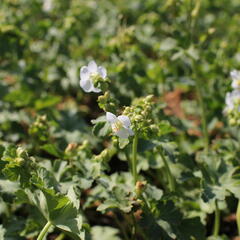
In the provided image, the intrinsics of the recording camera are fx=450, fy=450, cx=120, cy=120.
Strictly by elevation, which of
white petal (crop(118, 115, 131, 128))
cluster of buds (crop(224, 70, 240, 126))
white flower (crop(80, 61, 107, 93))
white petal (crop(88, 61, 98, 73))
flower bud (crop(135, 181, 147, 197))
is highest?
white petal (crop(88, 61, 98, 73))

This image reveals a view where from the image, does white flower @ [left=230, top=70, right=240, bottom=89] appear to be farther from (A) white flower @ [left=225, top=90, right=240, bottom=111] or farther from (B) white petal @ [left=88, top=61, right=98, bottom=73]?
(B) white petal @ [left=88, top=61, right=98, bottom=73]

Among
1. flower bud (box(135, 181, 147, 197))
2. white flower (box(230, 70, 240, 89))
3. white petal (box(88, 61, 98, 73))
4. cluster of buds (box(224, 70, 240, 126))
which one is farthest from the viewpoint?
white flower (box(230, 70, 240, 89))

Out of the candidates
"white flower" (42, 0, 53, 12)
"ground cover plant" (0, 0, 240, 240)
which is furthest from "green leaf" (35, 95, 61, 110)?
"white flower" (42, 0, 53, 12)

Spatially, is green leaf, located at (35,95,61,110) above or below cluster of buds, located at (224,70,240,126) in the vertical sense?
above

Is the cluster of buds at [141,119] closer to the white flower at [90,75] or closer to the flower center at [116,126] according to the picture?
the flower center at [116,126]

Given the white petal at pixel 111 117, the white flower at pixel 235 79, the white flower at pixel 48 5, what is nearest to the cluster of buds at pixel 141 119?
the white petal at pixel 111 117

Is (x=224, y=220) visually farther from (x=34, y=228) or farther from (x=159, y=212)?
(x=34, y=228)

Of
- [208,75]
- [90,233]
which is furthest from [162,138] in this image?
[208,75]

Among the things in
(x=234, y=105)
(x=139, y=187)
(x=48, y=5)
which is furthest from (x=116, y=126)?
(x=48, y=5)
